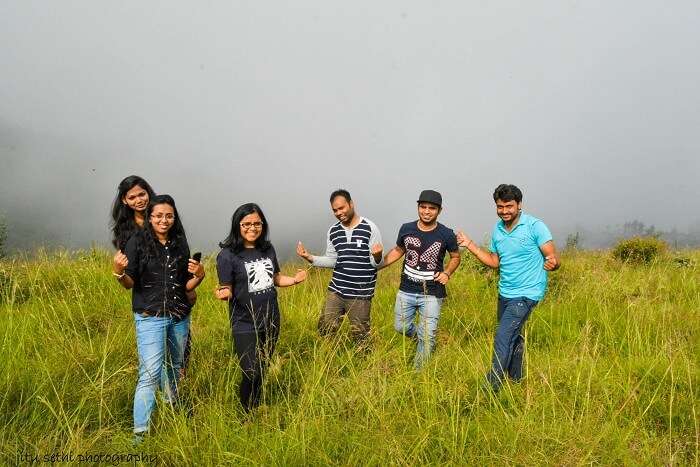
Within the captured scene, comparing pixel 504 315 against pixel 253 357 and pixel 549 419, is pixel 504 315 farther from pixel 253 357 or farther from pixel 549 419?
pixel 253 357

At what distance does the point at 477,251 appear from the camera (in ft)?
13.8

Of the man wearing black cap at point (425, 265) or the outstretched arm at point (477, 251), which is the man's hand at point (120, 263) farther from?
the outstretched arm at point (477, 251)

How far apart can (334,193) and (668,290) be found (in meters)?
5.45

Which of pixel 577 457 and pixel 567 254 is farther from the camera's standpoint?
pixel 567 254

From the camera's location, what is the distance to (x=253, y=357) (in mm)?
3438

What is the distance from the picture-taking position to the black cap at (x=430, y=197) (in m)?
4.46

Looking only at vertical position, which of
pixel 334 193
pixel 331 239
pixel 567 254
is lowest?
pixel 567 254

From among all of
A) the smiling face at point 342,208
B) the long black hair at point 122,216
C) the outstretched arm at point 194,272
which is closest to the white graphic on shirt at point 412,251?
the smiling face at point 342,208

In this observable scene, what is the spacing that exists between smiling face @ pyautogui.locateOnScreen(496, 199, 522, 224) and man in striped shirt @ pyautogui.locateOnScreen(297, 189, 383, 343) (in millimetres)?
1273

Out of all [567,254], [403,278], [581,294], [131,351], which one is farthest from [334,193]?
[567,254]

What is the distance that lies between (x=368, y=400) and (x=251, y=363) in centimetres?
130

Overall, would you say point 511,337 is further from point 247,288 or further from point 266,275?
point 247,288

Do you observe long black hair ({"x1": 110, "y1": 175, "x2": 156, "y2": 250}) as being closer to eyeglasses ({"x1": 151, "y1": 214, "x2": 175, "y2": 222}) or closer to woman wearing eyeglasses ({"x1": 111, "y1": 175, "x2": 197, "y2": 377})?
woman wearing eyeglasses ({"x1": 111, "y1": 175, "x2": 197, "y2": 377})

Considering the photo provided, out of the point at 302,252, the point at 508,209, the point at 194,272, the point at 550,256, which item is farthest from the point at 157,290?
the point at 550,256
